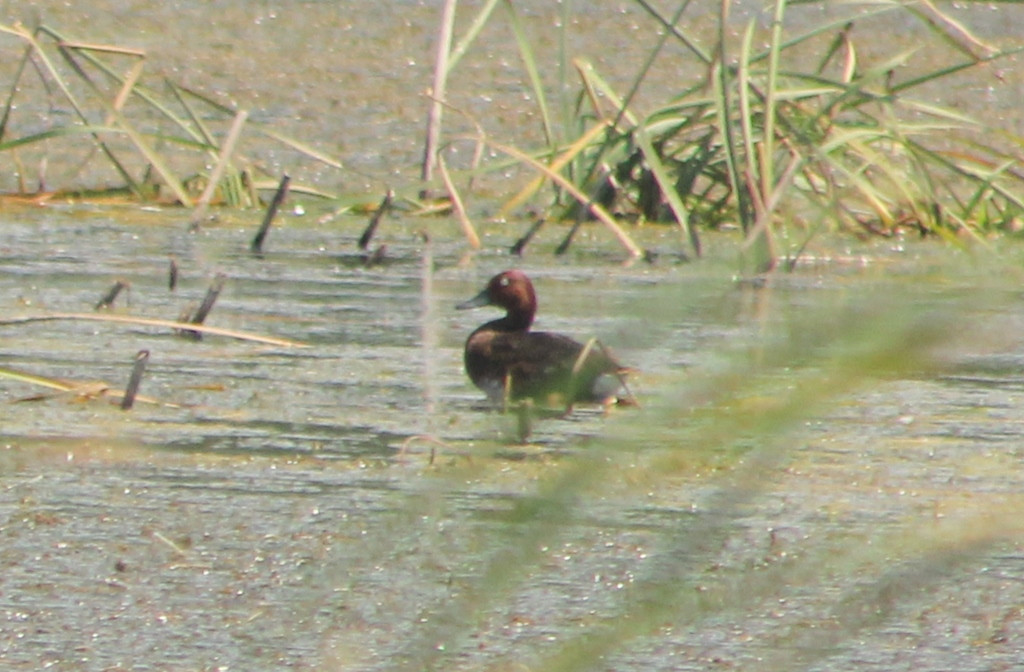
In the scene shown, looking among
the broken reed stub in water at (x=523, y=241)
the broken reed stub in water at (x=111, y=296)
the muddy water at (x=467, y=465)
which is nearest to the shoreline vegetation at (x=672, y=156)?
the broken reed stub in water at (x=523, y=241)

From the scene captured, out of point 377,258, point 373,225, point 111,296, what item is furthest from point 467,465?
point 373,225

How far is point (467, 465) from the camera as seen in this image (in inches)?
40.6

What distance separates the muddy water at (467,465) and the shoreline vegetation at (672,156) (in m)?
0.16

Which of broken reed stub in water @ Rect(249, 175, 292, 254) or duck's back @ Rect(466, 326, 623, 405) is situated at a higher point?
duck's back @ Rect(466, 326, 623, 405)

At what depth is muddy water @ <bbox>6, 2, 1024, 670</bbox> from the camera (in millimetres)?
929

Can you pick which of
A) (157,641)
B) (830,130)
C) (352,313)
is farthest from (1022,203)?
(157,641)

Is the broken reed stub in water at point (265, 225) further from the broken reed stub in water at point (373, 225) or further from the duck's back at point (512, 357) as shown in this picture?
the duck's back at point (512, 357)

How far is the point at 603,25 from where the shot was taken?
33.1 ft

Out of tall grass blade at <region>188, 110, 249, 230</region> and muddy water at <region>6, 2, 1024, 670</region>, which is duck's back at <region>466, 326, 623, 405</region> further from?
tall grass blade at <region>188, 110, 249, 230</region>

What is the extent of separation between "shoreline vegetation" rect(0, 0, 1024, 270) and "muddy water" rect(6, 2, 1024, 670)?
0.16 m

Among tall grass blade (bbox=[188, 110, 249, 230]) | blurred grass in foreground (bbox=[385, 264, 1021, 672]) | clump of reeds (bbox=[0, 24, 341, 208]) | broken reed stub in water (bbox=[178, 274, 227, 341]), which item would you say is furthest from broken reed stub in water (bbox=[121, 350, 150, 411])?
blurred grass in foreground (bbox=[385, 264, 1021, 672])

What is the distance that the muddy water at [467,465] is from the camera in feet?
3.05

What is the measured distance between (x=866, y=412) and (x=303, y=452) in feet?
3.34

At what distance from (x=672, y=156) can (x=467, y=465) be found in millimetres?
5670
